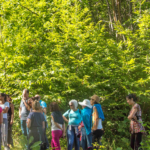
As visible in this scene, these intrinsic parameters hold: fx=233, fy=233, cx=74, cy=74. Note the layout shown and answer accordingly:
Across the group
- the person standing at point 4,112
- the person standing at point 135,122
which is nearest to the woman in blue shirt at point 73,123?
the person standing at point 135,122

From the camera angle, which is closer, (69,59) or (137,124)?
(137,124)

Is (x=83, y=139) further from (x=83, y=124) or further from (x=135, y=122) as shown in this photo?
(x=135, y=122)

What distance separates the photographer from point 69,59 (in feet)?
27.1

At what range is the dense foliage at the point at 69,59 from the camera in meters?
7.77

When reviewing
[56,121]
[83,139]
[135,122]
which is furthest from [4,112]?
[135,122]

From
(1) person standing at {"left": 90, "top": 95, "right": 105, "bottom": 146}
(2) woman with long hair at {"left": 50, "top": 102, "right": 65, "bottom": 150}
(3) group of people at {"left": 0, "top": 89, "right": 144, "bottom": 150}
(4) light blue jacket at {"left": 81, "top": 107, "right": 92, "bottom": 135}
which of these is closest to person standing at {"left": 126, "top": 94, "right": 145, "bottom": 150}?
(3) group of people at {"left": 0, "top": 89, "right": 144, "bottom": 150}

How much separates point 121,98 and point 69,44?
279 cm

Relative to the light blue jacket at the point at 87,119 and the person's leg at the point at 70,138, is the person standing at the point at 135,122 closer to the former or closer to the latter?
the light blue jacket at the point at 87,119

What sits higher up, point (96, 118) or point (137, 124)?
point (96, 118)

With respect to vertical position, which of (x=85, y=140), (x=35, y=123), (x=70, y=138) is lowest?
(x=85, y=140)

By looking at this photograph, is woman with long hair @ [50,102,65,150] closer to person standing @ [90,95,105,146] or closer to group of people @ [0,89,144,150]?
group of people @ [0,89,144,150]

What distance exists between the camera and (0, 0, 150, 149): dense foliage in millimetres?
7766

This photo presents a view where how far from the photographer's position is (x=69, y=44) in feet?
26.9

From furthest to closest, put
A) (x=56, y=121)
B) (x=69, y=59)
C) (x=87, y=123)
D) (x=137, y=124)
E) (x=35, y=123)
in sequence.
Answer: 1. (x=69, y=59)
2. (x=87, y=123)
3. (x=56, y=121)
4. (x=137, y=124)
5. (x=35, y=123)
